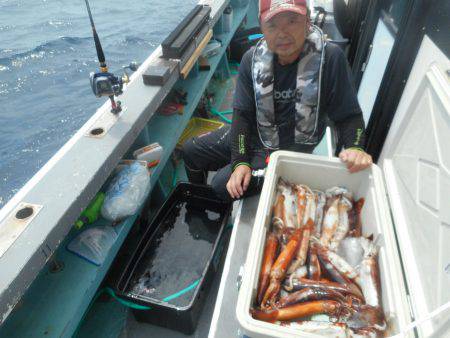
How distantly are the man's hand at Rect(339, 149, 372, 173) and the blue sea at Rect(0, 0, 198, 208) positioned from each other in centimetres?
367

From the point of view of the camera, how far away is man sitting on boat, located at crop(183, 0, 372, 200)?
6.18 ft

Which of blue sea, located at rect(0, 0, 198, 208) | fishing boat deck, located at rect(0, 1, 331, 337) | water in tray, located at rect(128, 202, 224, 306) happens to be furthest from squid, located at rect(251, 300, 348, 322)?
blue sea, located at rect(0, 0, 198, 208)

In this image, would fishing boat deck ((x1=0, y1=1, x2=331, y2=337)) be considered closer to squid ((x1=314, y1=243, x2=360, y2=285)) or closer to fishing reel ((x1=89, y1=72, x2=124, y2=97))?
squid ((x1=314, y1=243, x2=360, y2=285))

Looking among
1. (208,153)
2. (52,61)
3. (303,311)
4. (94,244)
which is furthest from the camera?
(52,61)

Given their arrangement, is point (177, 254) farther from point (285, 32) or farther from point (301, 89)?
point (285, 32)

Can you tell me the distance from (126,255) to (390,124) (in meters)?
2.33

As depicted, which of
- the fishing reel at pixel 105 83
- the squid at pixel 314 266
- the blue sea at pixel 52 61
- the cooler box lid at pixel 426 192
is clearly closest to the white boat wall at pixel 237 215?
the cooler box lid at pixel 426 192

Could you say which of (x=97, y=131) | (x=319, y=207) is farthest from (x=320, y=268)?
(x=97, y=131)

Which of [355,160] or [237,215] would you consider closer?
[355,160]

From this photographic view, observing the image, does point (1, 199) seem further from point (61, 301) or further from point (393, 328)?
point (393, 328)

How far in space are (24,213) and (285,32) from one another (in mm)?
1800

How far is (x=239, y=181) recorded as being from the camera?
84.0 inches

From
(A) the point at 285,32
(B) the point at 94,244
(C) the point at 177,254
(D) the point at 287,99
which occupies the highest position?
(A) the point at 285,32

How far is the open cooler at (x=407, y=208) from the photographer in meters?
1.24
